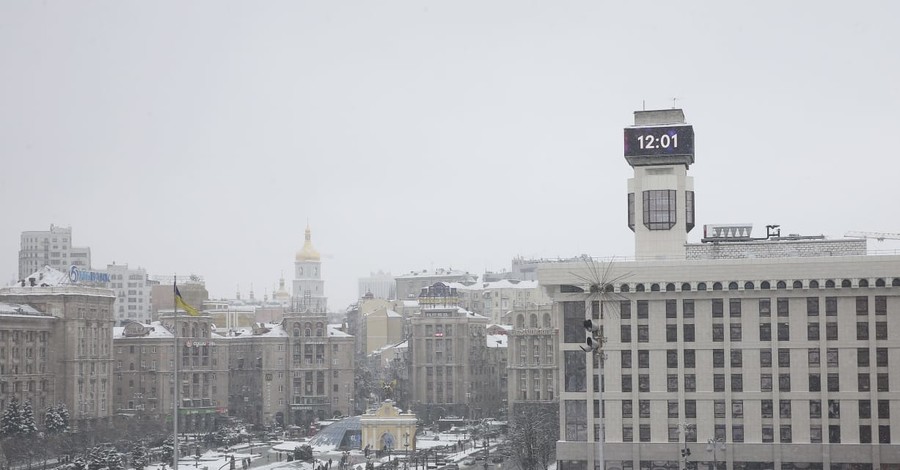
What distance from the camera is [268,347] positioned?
199m

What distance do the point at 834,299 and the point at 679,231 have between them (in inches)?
622

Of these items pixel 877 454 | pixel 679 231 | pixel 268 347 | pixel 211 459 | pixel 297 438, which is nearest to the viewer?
pixel 877 454

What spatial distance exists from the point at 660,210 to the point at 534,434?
99.7 ft

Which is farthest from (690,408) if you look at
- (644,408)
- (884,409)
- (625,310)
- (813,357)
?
(884,409)

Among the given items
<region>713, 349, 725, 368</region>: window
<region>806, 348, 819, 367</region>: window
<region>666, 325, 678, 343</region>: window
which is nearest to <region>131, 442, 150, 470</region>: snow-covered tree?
<region>666, 325, 678, 343</region>: window

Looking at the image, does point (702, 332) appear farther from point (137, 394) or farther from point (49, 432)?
point (137, 394)

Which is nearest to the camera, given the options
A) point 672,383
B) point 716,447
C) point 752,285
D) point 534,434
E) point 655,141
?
point 716,447

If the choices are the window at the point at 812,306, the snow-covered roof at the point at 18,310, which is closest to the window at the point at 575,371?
the window at the point at 812,306

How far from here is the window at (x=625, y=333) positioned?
342ft

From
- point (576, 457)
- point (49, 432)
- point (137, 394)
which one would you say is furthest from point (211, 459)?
point (576, 457)

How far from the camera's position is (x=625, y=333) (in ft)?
342

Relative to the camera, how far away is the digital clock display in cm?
11131

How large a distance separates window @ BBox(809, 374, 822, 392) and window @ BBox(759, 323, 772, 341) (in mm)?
4156

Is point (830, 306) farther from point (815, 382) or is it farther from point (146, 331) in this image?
point (146, 331)
